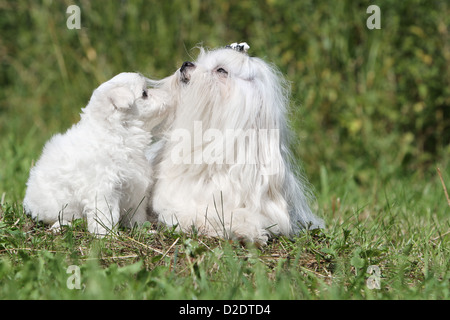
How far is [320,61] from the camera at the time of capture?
20.4 feet

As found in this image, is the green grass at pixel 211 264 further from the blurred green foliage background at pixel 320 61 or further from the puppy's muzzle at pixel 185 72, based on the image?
the blurred green foliage background at pixel 320 61

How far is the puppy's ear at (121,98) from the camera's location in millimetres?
3189

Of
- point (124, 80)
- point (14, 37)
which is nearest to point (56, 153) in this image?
point (124, 80)

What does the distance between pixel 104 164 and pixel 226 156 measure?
694 millimetres

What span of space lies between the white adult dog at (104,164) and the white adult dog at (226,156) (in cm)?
17

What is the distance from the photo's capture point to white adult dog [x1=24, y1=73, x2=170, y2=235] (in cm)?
313

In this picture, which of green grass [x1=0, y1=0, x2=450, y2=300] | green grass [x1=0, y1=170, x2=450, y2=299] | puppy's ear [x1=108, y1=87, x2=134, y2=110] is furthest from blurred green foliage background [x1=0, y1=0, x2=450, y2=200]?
puppy's ear [x1=108, y1=87, x2=134, y2=110]

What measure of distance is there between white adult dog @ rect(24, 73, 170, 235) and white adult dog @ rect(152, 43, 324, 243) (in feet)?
0.55

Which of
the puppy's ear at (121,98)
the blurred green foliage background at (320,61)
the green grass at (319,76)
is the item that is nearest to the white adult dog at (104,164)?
the puppy's ear at (121,98)

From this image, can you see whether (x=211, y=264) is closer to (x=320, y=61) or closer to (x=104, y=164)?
(x=104, y=164)

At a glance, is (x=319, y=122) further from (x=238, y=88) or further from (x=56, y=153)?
(x=56, y=153)

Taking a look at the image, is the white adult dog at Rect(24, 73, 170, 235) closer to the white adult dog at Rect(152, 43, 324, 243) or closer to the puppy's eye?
the white adult dog at Rect(152, 43, 324, 243)

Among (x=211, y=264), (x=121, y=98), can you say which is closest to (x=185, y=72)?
(x=121, y=98)
